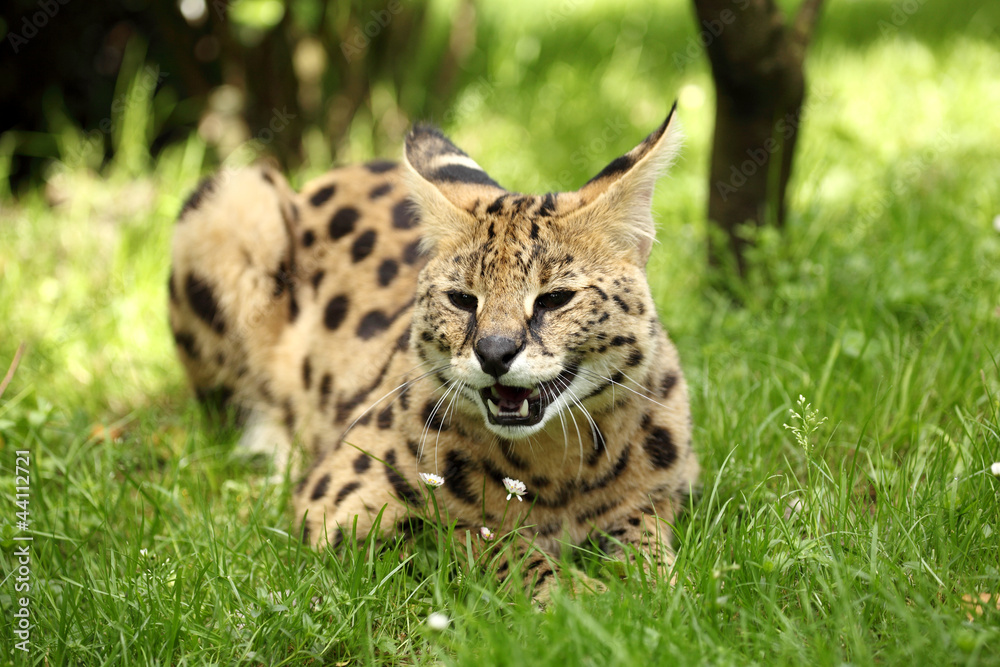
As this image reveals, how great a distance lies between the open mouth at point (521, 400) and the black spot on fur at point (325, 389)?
4.66 ft

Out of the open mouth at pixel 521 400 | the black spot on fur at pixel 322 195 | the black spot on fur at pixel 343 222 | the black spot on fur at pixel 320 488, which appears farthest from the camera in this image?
the black spot on fur at pixel 322 195

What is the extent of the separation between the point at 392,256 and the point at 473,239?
1225 millimetres

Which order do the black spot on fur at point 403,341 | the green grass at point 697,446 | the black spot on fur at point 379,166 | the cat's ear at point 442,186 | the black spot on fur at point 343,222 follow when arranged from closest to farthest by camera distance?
the green grass at point 697,446 < the cat's ear at point 442,186 < the black spot on fur at point 403,341 < the black spot on fur at point 343,222 < the black spot on fur at point 379,166

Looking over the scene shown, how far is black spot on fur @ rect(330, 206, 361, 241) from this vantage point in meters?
4.07

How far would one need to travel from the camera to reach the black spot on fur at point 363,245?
3963mm

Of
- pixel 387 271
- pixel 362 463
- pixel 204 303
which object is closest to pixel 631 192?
pixel 362 463

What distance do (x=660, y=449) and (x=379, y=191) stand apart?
6.70 ft

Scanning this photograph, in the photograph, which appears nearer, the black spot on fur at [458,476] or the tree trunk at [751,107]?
the black spot on fur at [458,476]

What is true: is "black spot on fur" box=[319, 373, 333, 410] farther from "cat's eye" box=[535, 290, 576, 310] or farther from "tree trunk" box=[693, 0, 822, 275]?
"tree trunk" box=[693, 0, 822, 275]

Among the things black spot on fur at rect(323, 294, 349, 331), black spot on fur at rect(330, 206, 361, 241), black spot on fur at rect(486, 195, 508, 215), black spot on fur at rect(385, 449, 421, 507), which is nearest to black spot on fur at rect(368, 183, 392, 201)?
black spot on fur at rect(330, 206, 361, 241)

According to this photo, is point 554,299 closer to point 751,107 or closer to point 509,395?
point 509,395

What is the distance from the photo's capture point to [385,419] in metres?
3.19

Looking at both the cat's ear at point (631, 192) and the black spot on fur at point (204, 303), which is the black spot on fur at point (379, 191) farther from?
the cat's ear at point (631, 192)

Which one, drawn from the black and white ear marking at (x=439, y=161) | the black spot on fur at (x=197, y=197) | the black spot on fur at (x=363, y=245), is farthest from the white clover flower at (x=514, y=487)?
the black spot on fur at (x=197, y=197)
